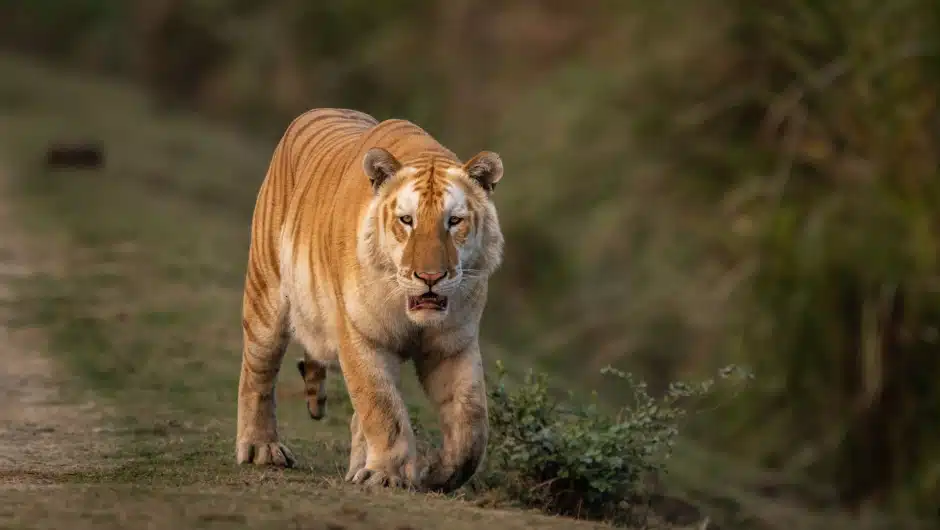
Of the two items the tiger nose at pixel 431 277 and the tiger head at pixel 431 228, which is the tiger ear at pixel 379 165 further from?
the tiger nose at pixel 431 277

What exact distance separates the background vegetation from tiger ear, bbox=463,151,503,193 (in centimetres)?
329

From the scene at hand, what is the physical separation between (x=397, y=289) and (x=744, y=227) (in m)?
7.36

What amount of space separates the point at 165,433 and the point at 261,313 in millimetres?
1120

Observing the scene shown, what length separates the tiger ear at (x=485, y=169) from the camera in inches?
226

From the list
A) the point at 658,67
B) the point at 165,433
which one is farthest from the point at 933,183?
the point at 165,433

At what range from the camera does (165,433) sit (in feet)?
24.0

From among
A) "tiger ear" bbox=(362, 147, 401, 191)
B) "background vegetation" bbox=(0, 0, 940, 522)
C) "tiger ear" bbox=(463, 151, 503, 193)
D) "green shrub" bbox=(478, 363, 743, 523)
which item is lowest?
"green shrub" bbox=(478, 363, 743, 523)

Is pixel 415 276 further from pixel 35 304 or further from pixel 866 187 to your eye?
pixel 866 187

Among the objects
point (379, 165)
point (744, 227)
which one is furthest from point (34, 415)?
point (744, 227)

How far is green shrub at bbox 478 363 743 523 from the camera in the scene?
6742 millimetres

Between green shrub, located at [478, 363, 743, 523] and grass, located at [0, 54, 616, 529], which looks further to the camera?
→ green shrub, located at [478, 363, 743, 523]

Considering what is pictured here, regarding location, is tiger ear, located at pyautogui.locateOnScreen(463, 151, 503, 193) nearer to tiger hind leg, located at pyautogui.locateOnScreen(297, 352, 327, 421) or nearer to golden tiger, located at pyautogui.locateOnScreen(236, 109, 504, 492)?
golden tiger, located at pyautogui.locateOnScreen(236, 109, 504, 492)

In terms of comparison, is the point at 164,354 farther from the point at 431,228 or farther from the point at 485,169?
the point at 431,228

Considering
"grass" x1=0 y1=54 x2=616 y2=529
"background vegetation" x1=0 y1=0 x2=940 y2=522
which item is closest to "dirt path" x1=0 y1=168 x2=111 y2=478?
"grass" x1=0 y1=54 x2=616 y2=529
